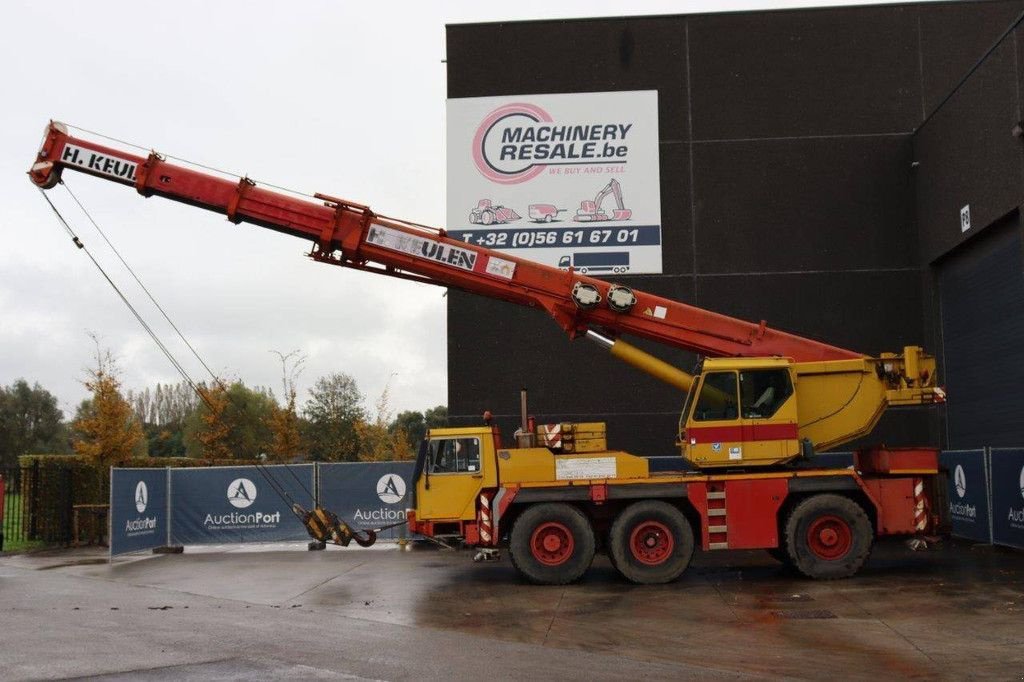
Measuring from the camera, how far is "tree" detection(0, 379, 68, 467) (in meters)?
65.2

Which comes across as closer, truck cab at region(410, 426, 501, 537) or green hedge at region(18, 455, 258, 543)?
truck cab at region(410, 426, 501, 537)

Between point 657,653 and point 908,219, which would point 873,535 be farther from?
point 908,219

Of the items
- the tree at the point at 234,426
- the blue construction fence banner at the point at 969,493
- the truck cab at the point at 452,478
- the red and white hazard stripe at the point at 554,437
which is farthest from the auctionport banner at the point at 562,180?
the tree at the point at 234,426

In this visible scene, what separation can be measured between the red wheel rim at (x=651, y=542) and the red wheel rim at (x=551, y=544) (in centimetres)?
100

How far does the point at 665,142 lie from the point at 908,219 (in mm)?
6102

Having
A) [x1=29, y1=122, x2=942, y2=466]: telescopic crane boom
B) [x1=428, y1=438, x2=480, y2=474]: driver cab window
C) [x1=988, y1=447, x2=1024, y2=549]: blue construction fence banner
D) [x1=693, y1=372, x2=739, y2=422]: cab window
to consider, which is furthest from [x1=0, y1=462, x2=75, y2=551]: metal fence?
[x1=988, y1=447, x2=1024, y2=549]: blue construction fence banner

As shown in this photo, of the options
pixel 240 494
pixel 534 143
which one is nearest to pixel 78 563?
pixel 240 494

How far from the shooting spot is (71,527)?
23.9 meters

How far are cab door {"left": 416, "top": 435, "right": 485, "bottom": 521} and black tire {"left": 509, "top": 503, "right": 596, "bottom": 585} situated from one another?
42.6 inches

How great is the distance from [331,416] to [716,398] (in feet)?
117

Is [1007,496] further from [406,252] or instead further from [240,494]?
[240,494]

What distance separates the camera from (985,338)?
21.0 metres

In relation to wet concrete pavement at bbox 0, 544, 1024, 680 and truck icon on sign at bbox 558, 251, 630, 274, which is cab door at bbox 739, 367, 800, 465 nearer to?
wet concrete pavement at bbox 0, 544, 1024, 680

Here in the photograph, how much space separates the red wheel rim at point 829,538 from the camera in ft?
51.7
